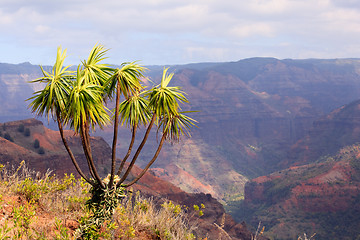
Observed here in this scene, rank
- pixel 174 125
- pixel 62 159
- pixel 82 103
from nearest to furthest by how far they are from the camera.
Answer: pixel 82 103 < pixel 174 125 < pixel 62 159

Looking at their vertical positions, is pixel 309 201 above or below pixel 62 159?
below

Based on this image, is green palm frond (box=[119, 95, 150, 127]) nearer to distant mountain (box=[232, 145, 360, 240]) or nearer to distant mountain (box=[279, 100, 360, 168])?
distant mountain (box=[232, 145, 360, 240])

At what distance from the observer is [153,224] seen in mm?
9094

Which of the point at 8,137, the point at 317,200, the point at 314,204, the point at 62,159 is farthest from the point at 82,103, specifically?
the point at 317,200

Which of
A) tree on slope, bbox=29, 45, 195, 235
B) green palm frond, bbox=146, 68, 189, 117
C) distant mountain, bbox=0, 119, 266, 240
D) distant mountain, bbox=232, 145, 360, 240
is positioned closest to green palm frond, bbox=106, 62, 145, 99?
tree on slope, bbox=29, 45, 195, 235

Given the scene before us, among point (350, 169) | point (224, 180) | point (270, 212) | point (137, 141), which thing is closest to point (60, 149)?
point (270, 212)

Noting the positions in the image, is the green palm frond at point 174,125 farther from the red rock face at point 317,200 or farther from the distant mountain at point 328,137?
the distant mountain at point 328,137

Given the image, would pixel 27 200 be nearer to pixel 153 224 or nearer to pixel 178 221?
pixel 153 224

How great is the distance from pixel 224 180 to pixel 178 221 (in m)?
151

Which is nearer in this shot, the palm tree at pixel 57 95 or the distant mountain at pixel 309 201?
the palm tree at pixel 57 95

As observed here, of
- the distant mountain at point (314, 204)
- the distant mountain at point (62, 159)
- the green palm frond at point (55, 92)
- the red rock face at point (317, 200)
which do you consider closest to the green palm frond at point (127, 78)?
the green palm frond at point (55, 92)

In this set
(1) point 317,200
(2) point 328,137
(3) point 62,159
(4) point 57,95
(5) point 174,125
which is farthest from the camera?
(2) point 328,137

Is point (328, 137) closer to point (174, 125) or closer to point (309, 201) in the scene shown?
point (309, 201)

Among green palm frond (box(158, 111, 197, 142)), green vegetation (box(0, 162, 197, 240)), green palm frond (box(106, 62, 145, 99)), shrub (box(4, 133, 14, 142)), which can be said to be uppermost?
green palm frond (box(106, 62, 145, 99))
